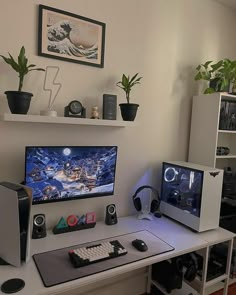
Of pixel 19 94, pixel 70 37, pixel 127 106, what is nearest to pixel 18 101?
pixel 19 94

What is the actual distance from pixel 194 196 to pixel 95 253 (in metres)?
0.88

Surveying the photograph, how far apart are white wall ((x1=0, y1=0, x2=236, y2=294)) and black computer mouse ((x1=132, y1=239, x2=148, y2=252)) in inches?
19.5

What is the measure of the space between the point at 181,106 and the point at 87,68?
3.28 feet

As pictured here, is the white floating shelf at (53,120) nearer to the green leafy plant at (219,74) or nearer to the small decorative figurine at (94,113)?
the small decorative figurine at (94,113)

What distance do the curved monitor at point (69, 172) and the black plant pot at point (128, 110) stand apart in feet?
0.84

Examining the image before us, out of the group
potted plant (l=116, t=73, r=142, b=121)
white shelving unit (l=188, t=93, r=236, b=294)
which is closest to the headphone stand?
white shelving unit (l=188, t=93, r=236, b=294)

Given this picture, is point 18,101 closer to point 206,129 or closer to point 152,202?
point 152,202

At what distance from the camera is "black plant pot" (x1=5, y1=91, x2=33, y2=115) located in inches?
56.2

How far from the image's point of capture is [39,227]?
1.59 meters

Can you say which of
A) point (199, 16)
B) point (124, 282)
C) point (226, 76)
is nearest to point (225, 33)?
point (199, 16)

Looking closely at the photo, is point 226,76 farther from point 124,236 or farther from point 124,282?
point 124,282

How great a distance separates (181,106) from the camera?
7.60ft

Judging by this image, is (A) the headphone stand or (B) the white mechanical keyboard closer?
(B) the white mechanical keyboard

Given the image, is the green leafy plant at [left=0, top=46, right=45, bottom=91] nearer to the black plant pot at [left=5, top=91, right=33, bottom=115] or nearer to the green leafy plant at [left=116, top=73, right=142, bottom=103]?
the black plant pot at [left=5, top=91, right=33, bottom=115]
